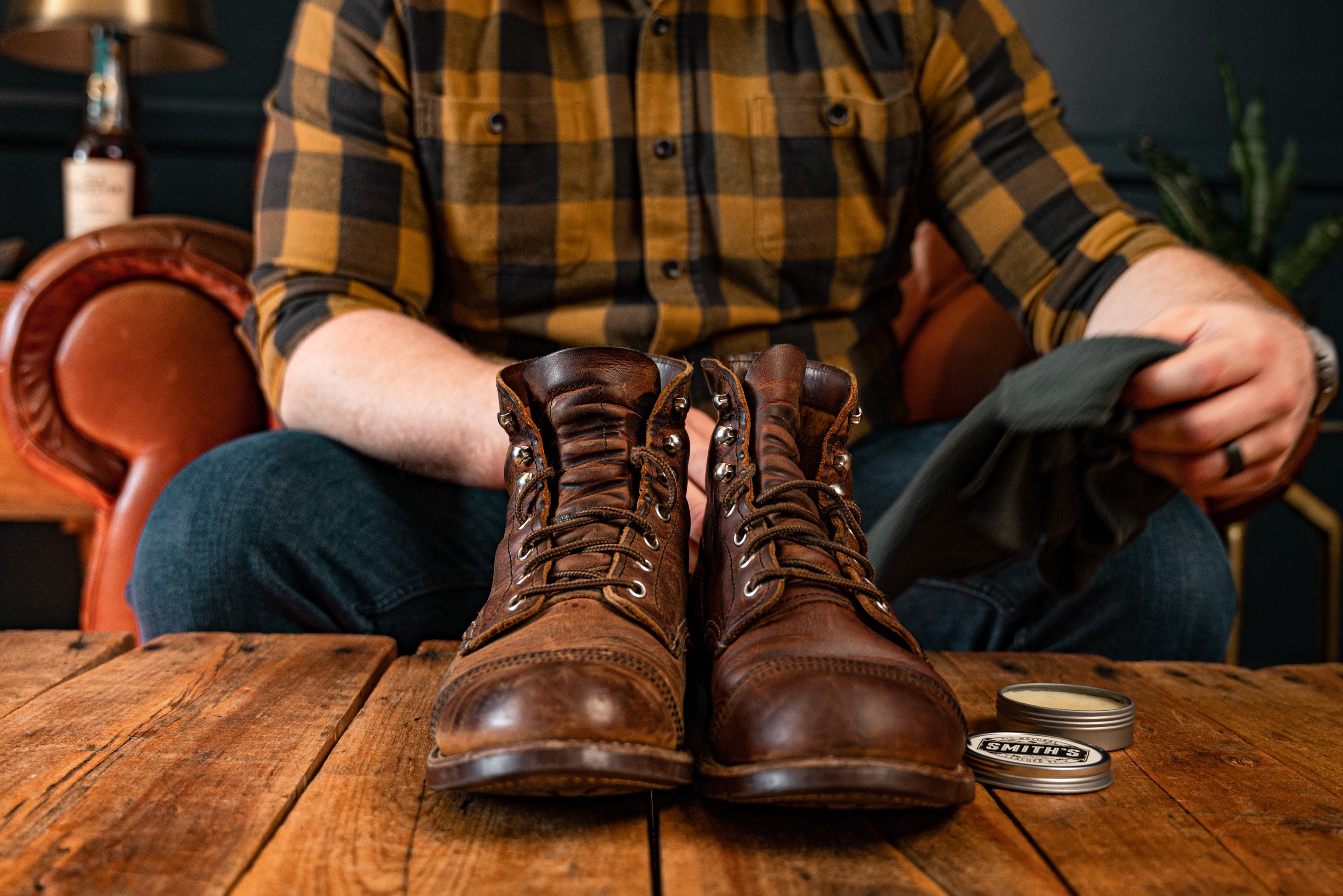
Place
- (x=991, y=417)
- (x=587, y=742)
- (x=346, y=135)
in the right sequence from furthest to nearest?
(x=346, y=135), (x=991, y=417), (x=587, y=742)

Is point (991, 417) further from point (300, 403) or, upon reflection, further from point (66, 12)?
point (66, 12)

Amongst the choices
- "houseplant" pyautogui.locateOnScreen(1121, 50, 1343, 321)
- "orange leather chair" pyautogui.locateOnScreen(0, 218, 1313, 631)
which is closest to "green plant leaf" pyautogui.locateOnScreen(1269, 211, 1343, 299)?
"houseplant" pyautogui.locateOnScreen(1121, 50, 1343, 321)

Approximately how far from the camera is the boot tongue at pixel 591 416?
0.62 metres

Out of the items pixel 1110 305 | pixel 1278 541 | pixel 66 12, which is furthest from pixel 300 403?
pixel 1278 541

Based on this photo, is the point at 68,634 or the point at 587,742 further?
the point at 68,634

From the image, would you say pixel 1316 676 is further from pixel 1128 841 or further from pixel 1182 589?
pixel 1128 841

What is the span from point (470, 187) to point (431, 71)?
0.45 ft

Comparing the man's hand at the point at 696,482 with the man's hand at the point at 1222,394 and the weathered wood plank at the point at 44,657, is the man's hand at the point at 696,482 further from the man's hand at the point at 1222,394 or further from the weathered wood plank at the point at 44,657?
the weathered wood plank at the point at 44,657

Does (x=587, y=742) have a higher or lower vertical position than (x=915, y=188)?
lower

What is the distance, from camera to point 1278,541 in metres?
2.42

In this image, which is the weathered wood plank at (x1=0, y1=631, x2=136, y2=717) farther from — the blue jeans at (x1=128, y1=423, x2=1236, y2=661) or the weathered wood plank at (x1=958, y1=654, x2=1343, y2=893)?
the weathered wood plank at (x1=958, y1=654, x2=1343, y2=893)

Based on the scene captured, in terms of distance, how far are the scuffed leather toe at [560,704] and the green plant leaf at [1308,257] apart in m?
1.66

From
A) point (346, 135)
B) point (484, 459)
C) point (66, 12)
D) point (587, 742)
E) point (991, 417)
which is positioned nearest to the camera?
point (587, 742)

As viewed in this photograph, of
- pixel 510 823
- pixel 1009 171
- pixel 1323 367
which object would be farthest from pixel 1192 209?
pixel 510 823
